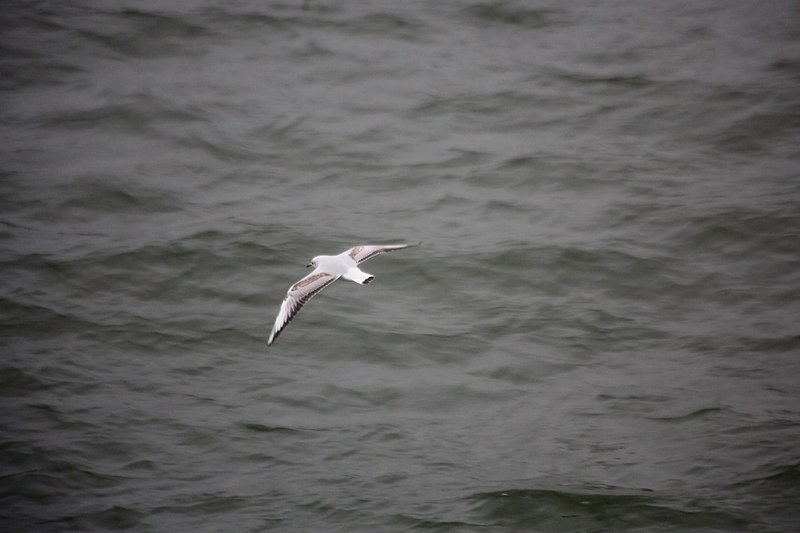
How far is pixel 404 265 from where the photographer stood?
30.2ft

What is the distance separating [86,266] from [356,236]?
235 centimetres

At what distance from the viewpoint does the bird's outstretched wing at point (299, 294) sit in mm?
6438

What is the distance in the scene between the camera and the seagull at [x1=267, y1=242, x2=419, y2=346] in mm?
6426

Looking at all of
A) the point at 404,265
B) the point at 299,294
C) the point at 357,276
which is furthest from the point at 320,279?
the point at 404,265

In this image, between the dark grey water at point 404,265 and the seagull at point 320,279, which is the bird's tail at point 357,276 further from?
the dark grey water at point 404,265

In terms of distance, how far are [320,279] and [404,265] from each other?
264 centimetres

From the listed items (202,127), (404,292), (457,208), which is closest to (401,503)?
(404,292)

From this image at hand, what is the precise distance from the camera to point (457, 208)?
32.4 ft

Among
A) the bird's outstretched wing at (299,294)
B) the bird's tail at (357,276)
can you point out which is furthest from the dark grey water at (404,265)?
the bird's tail at (357,276)

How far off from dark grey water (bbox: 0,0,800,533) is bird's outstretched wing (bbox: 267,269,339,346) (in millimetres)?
1175

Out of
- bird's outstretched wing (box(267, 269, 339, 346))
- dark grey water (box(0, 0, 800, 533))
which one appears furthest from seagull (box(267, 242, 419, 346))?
dark grey water (box(0, 0, 800, 533))

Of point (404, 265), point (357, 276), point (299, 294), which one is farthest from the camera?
point (404, 265)

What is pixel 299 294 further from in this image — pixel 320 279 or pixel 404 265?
pixel 404 265

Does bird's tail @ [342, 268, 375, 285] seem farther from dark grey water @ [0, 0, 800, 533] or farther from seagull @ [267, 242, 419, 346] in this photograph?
dark grey water @ [0, 0, 800, 533]
